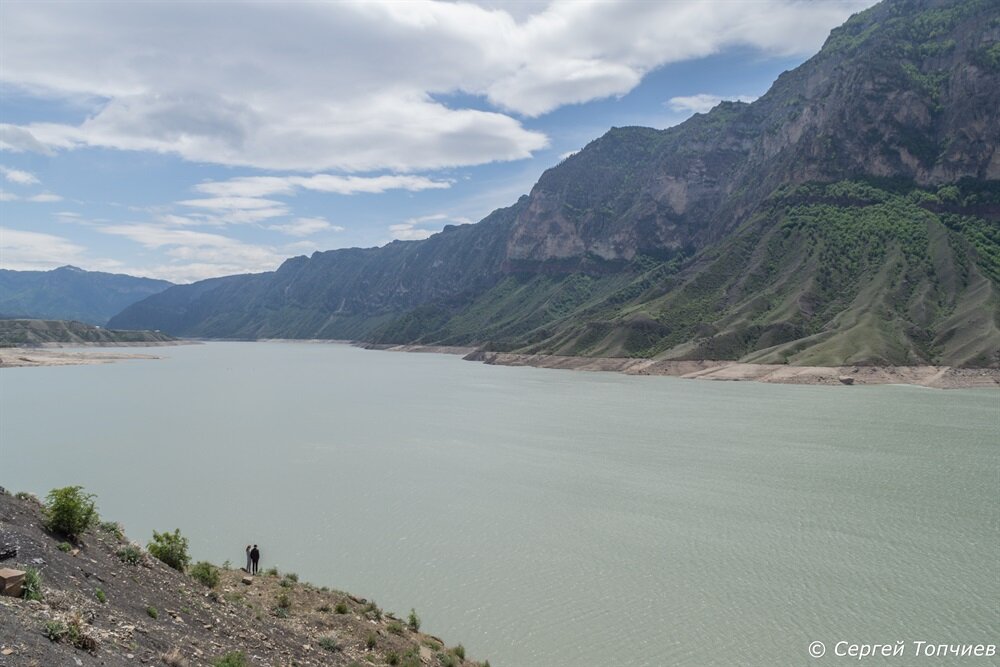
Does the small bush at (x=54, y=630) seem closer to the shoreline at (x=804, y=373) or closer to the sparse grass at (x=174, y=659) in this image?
the sparse grass at (x=174, y=659)

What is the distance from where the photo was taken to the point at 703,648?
24516 mm

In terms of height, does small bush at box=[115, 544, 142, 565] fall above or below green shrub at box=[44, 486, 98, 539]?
below

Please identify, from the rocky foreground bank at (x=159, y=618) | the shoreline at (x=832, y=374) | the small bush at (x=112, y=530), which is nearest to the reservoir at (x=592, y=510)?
the rocky foreground bank at (x=159, y=618)

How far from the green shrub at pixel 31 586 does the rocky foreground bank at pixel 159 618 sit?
16cm

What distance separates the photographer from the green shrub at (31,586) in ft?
44.2

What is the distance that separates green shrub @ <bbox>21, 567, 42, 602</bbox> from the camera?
44.2 feet

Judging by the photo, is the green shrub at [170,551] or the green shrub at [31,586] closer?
the green shrub at [31,586]

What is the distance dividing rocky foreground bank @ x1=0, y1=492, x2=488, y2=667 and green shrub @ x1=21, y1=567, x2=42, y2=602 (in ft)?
0.52

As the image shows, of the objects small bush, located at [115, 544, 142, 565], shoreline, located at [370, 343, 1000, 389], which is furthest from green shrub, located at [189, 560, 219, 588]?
shoreline, located at [370, 343, 1000, 389]

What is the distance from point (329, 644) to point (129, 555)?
6.77 m

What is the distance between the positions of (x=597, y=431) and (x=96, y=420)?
6545 cm

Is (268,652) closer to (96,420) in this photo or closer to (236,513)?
(236,513)

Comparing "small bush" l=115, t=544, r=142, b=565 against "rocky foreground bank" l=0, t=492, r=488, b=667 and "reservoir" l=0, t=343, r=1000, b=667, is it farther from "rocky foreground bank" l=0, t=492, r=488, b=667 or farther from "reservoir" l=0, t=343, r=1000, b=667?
"reservoir" l=0, t=343, r=1000, b=667

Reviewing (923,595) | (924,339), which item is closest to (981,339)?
(924,339)
